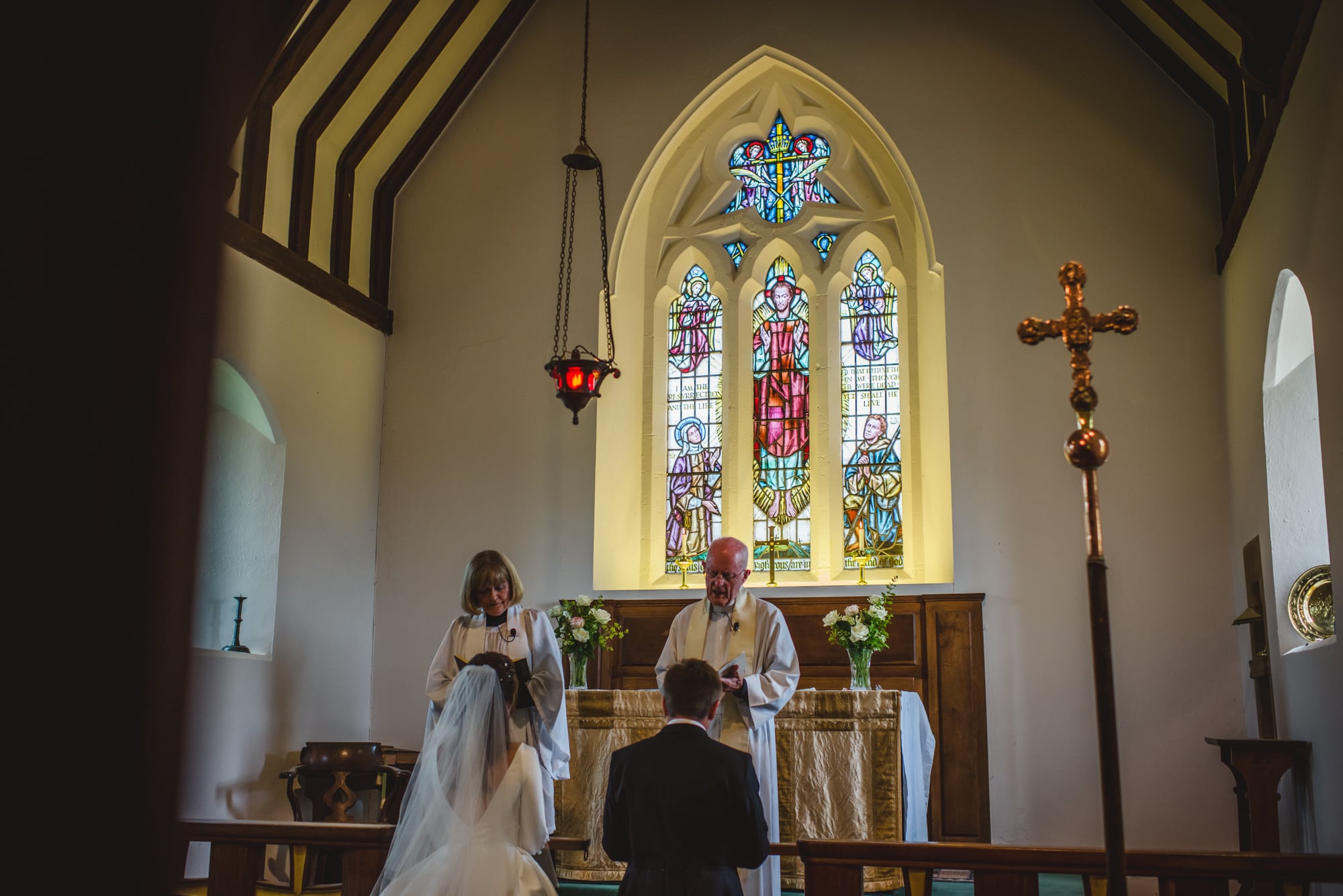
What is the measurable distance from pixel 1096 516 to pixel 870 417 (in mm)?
6111

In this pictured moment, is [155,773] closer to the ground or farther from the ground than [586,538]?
closer to the ground

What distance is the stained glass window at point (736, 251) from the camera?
9305 mm

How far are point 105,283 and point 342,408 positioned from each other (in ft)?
26.3

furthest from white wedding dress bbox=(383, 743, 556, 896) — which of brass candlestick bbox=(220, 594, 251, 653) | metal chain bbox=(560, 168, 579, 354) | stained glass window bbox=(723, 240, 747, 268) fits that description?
stained glass window bbox=(723, 240, 747, 268)

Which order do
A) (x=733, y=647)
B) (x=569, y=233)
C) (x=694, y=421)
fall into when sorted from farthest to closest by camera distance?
(x=694, y=421) → (x=569, y=233) → (x=733, y=647)

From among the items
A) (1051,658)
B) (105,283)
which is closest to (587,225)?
(1051,658)

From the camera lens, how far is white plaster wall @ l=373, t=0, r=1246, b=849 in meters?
7.29

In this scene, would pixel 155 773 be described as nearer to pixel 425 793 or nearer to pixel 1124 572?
pixel 425 793

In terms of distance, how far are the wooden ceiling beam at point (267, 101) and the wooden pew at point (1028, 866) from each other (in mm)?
5561

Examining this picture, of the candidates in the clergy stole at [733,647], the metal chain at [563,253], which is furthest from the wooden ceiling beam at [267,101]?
the clergy stole at [733,647]

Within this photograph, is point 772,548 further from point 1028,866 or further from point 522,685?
point 1028,866

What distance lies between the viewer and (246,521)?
7.47m

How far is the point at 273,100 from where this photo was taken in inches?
302

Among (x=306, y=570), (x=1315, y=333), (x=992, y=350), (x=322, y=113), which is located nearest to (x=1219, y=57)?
(x=992, y=350)
